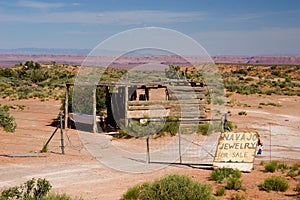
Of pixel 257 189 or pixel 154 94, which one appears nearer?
pixel 257 189

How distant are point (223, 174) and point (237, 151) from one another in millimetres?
1230

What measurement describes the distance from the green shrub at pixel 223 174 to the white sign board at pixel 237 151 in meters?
0.51

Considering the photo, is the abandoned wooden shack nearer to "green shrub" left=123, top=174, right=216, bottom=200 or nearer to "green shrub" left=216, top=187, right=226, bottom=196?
"green shrub" left=216, top=187, right=226, bottom=196

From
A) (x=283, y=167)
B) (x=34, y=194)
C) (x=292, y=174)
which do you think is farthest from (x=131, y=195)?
(x=283, y=167)

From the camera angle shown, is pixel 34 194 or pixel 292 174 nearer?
pixel 34 194

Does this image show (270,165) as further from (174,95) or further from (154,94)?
(154,94)

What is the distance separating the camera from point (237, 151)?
11484 millimetres

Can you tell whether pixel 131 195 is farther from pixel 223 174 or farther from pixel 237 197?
pixel 223 174

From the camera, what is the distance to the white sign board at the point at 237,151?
11.3 meters

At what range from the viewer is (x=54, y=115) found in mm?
24719

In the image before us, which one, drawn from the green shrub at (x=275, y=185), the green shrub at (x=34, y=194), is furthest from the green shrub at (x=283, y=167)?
the green shrub at (x=34, y=194)

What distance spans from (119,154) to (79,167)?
243 centimetres

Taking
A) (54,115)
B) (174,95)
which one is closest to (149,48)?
(174,95)

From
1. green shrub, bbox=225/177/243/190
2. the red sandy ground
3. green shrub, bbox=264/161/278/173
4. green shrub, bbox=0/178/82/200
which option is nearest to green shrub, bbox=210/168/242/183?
the red sandy ground
